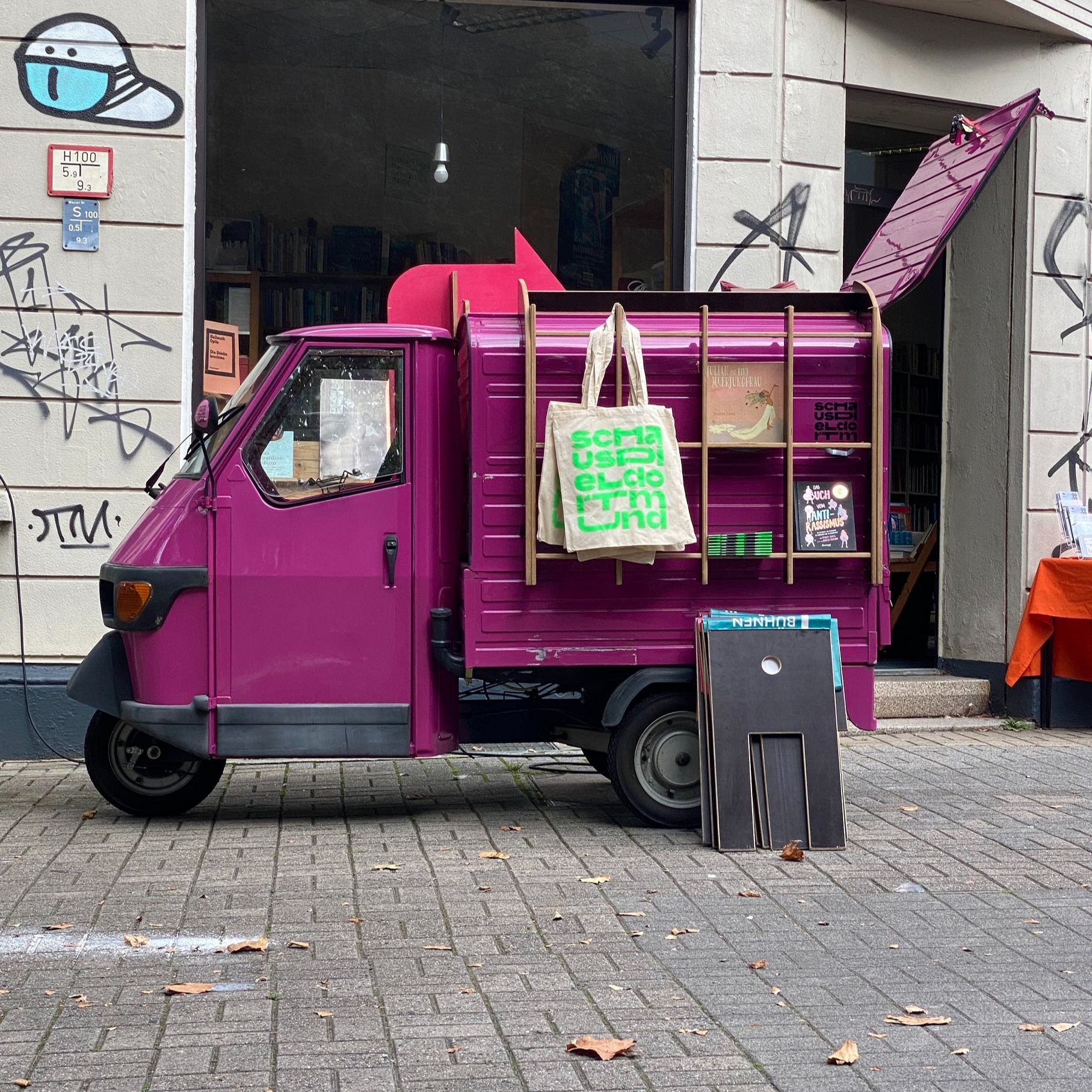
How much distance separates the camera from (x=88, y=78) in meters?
8.74

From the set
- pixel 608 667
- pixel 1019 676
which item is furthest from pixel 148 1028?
pixel 1019 676

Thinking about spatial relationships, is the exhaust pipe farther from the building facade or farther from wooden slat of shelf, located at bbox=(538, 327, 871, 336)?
the building facade

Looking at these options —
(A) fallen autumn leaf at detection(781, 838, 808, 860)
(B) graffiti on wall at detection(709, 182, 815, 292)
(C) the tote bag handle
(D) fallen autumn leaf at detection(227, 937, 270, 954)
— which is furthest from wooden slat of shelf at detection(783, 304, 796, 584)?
(B) graffiti on wall at detection(709, 182, 815, 292)

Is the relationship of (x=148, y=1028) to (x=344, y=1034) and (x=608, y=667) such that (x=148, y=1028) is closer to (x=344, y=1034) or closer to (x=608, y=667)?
(x=344, y=1034)

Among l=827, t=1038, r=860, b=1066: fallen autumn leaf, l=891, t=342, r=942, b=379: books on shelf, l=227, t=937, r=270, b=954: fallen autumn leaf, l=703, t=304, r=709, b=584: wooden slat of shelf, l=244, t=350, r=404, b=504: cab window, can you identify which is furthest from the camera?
l=891, t=342, r=942, b=379: books on shelf

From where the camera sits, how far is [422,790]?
24.7ft

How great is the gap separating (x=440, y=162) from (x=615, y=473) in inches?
181

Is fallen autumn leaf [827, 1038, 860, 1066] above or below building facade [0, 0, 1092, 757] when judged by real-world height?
below

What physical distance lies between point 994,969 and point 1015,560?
6219mm

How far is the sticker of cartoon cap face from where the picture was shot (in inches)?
342

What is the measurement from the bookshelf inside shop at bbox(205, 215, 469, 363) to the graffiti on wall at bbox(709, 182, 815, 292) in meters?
1.77

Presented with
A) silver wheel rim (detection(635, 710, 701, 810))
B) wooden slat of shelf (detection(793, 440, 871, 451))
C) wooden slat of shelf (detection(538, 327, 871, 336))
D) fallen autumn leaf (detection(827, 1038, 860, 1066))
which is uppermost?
wooden slat of shelf (detection(538, 327, 871, 336))

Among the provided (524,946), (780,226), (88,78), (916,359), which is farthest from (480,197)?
(524,946)

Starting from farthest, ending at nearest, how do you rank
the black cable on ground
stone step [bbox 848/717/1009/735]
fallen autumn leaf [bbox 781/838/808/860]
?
stone step [bbox 848/717/1009/735], the black cable on ground, fallen autumn leaf [bbox 781/838/808/860]
